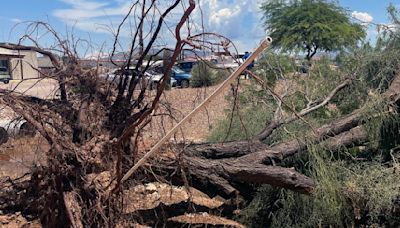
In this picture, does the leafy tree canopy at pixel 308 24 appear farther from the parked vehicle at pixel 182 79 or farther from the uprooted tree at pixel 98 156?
the uprooted tree at pixel 98 156

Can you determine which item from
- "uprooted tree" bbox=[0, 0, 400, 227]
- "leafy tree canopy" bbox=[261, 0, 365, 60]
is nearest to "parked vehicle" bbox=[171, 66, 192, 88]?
"leafy tree canopy" bbox=[261, 0, 365, 60]

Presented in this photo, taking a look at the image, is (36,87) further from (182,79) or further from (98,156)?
(182,79)

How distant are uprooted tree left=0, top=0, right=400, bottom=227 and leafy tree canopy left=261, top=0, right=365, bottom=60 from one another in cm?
2264

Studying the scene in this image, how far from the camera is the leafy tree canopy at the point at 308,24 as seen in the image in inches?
1153

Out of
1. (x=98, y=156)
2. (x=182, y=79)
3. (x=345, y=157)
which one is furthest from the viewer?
(x=182, y=79)

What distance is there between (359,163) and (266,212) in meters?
1.34

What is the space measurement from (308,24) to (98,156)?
25493 mm

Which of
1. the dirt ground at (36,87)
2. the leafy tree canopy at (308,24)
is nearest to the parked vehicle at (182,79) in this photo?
the leafy tree canopy at (308,24)

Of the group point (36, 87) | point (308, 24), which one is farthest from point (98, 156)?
point (308, 24)

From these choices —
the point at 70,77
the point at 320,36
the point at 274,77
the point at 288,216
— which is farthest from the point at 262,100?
the point at 320,36

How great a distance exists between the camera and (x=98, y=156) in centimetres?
543

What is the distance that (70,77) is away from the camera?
5.80 metres

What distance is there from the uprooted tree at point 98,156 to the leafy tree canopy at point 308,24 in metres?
22.6

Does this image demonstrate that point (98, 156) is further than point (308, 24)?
No
